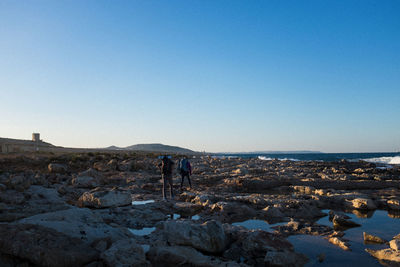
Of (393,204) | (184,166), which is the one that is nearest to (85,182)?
(184,166)

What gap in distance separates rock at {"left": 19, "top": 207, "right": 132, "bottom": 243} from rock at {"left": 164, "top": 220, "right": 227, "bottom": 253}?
120 centimetres

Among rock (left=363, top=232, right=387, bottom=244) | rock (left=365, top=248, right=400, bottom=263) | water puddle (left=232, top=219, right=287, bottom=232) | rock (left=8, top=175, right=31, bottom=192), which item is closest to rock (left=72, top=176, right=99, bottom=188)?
rock (left=8, top=175, right=31, bottom=192)

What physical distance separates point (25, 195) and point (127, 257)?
8.03 meters

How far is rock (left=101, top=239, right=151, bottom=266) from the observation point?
4.78m

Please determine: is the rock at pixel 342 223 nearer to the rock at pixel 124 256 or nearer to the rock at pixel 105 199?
the rock at pixel 124 256

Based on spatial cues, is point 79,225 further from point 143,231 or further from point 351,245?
point 351,245

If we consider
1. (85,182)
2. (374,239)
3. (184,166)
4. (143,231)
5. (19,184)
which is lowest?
(143,231)

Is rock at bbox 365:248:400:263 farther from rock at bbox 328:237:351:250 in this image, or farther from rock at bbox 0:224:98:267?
rock at bbox 0:224:98:267

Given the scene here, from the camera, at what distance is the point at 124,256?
15.9ft

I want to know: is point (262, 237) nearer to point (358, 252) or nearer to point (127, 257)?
point (358, 252)

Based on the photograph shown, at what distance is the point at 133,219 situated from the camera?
8.53 m

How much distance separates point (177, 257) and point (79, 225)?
92.2 inches

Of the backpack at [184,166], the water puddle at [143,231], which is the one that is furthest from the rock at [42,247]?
the backpack at [184,166]

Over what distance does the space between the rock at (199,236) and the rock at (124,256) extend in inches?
Result: 38.0
